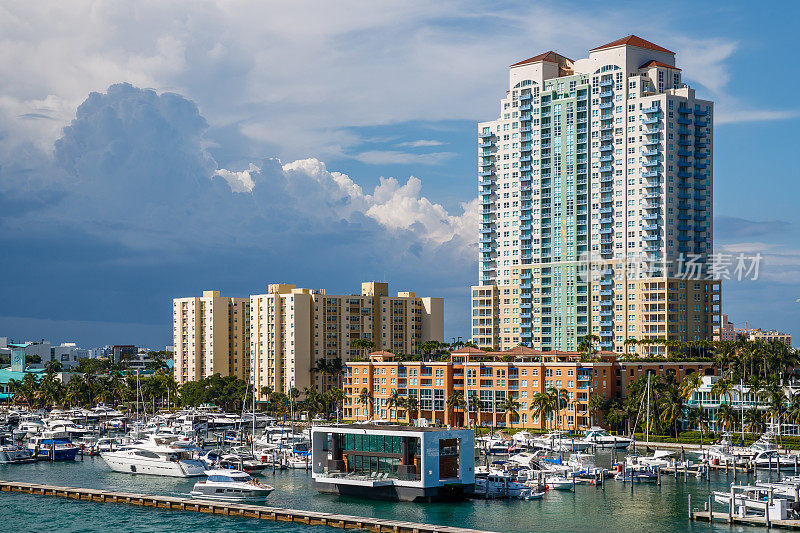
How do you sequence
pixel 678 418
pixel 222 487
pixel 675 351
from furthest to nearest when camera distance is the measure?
pixel 675 351
pixel 678 418
pixel 222 487

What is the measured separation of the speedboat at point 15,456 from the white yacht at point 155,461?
709 inches

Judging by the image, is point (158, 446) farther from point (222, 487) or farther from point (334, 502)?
point (334, 502)

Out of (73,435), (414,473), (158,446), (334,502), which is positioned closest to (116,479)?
(158,446)

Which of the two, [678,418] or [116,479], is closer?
[116,479]

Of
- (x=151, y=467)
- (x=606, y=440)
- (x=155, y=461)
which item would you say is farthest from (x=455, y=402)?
(x=151, y=467)

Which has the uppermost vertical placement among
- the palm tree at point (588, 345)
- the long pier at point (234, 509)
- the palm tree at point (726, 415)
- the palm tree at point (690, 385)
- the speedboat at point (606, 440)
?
the palm tree at point (588, 345)

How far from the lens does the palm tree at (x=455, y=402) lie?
7019 inches

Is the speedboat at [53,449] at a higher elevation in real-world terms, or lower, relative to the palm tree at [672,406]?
lower

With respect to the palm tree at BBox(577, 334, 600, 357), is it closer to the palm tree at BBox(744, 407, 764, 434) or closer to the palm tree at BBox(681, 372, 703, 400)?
the palm tree at BBox(681, 372, 703, 400)

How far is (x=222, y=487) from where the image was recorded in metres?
102

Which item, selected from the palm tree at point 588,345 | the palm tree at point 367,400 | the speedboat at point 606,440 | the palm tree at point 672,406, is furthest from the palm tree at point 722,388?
the palm tree at point 367,400

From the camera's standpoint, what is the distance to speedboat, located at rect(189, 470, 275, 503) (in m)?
101

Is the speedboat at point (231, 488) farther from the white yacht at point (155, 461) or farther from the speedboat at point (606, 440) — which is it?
the speedboat at point (606, 440)

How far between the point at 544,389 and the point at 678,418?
25.3 meters
